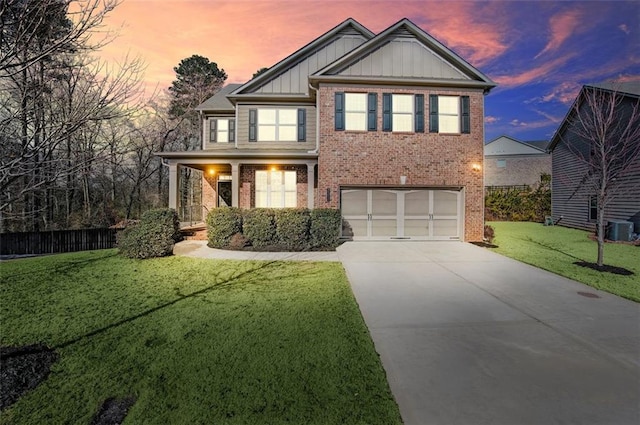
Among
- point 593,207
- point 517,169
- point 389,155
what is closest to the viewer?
point 389,155

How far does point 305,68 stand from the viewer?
14.6 m

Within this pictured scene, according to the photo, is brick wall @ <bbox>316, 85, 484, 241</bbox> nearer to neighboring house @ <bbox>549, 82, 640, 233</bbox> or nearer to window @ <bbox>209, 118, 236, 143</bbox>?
window @ <bbox>209, 118, 236, 143</bbox>

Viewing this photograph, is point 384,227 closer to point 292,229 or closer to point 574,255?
point 292,229

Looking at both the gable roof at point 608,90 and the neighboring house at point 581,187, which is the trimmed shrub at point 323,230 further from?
the gable roof at point 608,90

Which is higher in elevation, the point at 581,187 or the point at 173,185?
the point at 581,187

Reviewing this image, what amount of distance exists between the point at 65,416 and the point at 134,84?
159 inches

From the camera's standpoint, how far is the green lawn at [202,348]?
8.72ft

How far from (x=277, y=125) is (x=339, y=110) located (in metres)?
3.70

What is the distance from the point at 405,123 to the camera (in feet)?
40.7

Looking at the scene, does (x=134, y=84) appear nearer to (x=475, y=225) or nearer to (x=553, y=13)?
(x=475, y=225)

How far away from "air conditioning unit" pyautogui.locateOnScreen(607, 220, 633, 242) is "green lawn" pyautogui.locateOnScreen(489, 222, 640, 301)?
1009 mm

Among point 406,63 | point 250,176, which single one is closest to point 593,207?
point 406,63

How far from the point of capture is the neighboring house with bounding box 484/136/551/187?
115 feet

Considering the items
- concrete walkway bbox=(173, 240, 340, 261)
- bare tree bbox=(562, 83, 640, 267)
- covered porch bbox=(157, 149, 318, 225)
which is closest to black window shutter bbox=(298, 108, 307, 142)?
covered porch bbox=(157, 149, 318, 225)
